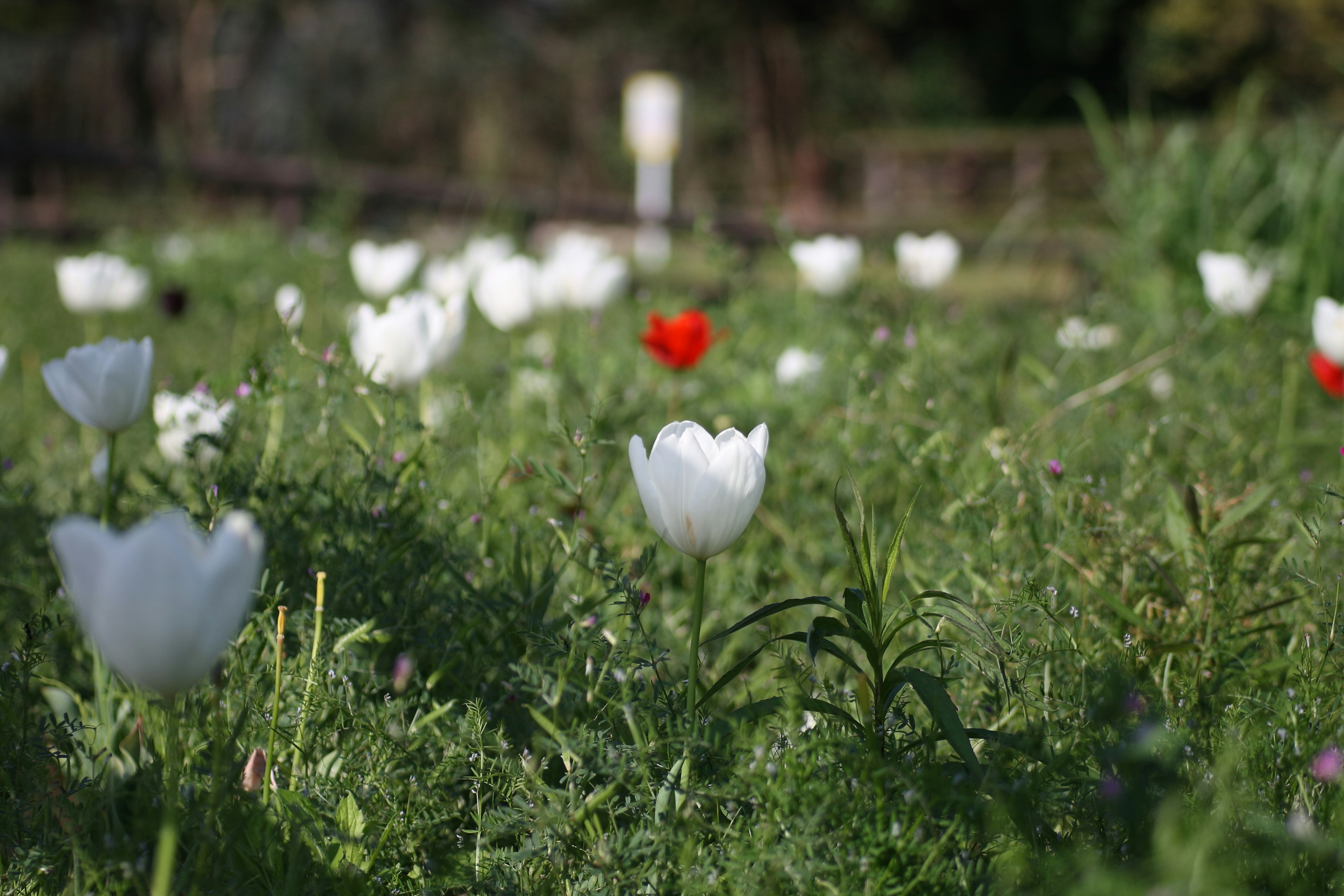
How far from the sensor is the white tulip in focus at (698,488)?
3.05ft

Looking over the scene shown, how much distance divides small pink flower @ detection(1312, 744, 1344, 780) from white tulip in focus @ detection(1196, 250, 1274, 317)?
6.07 ft

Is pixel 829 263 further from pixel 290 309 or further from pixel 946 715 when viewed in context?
pixel 946 715

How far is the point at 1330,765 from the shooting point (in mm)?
834

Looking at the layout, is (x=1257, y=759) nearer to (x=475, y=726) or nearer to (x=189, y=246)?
(x=475, y=726)

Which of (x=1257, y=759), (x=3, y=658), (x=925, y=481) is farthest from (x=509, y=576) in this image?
(x=1257, y=759)

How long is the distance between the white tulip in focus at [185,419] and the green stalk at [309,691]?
409 mm

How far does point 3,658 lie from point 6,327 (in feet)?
8.60

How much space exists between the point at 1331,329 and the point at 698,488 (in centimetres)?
138

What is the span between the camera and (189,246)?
204 inches

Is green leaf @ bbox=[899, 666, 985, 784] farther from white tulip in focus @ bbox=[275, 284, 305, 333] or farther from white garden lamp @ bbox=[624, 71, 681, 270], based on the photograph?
white garden lamp @ bbox=[624, 71, 681, 270]

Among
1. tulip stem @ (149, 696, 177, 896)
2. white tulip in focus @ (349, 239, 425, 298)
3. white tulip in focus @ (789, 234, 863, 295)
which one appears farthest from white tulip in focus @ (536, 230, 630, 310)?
tulip stem @ (149, 696, 177, 896)

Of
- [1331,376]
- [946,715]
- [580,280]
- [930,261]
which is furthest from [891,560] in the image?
[930,261]

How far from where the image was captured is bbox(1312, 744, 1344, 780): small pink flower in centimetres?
83

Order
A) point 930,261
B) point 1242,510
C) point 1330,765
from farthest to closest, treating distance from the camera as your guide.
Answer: point 930,261
point 1242,510
point 1330,765
